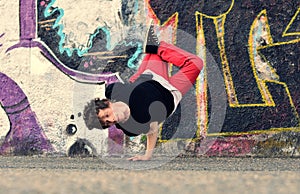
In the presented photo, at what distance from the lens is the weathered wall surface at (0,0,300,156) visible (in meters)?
7.55

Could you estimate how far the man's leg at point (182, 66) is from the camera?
→ 6.09m

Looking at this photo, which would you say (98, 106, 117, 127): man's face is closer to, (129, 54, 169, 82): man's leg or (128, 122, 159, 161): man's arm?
(128, 122, 159, 161): man's arm

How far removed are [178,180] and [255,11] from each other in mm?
4134

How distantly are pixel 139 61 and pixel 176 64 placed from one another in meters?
1.82

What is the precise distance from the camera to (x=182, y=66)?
6250mm

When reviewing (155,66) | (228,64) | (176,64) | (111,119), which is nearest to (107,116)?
(111,119)

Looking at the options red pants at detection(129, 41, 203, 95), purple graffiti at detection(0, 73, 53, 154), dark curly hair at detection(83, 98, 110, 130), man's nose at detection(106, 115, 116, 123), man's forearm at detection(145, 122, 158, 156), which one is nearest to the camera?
man's nose at detection(106, 115, 116, 123)

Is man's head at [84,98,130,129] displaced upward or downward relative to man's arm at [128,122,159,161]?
upward

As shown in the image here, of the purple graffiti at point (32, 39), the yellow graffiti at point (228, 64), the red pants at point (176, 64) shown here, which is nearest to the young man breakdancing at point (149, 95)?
the red pants at point (176, 64)

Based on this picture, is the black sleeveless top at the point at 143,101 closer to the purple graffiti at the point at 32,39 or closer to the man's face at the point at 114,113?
the man's face at the point at 114,113

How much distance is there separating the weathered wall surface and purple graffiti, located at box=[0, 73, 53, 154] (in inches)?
0.5

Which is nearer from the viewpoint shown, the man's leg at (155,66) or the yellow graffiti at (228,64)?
the man's leg at (155,66)

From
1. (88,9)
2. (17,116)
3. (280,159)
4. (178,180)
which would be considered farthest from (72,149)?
(178,180)

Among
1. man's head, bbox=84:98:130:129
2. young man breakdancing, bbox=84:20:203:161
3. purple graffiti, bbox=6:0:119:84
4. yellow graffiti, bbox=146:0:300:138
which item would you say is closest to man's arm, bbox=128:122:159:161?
young man breakdancing, bbox=84:20:203:161
